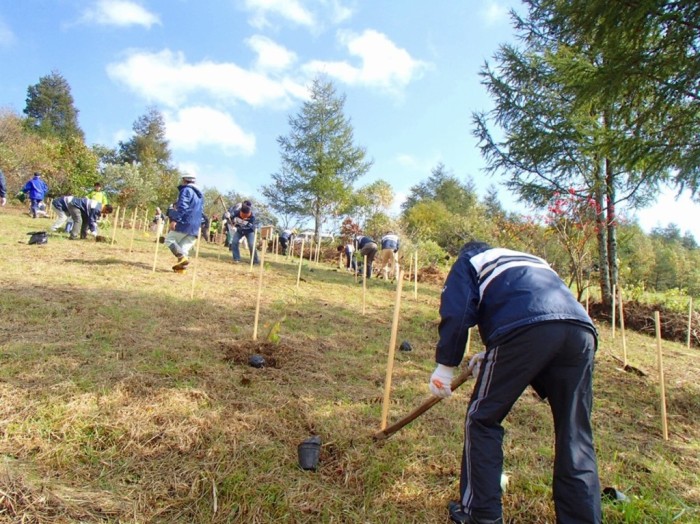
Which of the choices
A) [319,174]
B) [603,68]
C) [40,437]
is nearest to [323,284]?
[603,68]

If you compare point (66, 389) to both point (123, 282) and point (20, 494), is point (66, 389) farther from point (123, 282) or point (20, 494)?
point (123, 282)

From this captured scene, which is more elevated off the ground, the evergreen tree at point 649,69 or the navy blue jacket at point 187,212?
the evergreen tree at point 649,69

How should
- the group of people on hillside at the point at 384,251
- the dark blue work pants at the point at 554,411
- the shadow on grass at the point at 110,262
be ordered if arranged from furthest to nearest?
the group of people on hillside at the point at 384,251, the shadow on grass at the point at 110,262, the dark blue work pants at the point at 554,411

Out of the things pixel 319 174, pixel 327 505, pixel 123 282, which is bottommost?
pixel 327 505

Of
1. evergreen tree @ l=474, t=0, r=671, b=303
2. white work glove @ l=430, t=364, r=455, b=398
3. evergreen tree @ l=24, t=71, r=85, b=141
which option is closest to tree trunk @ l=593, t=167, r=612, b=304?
evergreen tree @ l=474, t=0, r=671, b=303

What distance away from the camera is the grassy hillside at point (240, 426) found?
2.26 metres

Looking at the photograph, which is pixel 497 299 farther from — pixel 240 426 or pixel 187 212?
pixel 187 212

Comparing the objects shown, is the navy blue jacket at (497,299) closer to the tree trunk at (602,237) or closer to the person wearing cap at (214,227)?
the tree trunk at (602,237)

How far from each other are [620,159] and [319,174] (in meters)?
19.7

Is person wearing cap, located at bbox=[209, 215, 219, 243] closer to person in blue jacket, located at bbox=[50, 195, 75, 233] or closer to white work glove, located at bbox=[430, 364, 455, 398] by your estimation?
person in blue jacket, located at bbox=[50, 195, 75, 233]

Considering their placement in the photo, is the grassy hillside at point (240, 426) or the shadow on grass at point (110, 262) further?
the shadow on grass at point (110, 262)

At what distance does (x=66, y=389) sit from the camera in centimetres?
295

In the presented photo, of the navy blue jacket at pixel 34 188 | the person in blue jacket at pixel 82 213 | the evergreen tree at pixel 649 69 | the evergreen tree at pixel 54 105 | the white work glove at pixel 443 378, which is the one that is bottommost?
the white work glove at pixel 443 378

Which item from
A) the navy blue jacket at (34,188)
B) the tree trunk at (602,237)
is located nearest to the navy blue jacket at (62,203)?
the navy blue jacket at (34,188)
